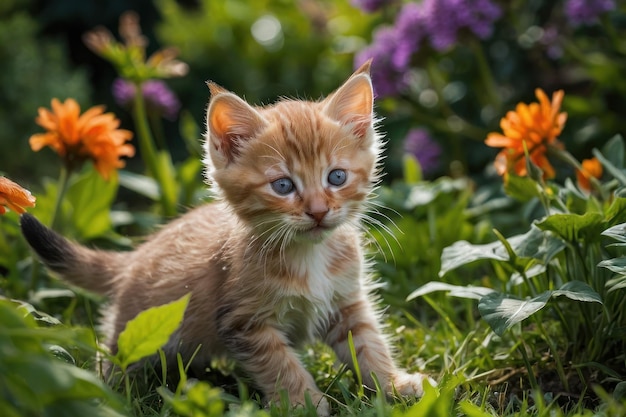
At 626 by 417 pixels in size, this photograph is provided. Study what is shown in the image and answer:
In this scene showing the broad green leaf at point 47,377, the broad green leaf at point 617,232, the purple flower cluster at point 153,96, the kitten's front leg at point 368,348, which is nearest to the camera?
the broad green leaf at point 47,377

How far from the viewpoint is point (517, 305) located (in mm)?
2502

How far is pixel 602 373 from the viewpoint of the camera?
107 inches

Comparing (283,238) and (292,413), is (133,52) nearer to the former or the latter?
(283,238)

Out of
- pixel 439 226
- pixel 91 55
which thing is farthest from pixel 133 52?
pixel 91 55

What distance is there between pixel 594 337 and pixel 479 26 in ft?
6.44

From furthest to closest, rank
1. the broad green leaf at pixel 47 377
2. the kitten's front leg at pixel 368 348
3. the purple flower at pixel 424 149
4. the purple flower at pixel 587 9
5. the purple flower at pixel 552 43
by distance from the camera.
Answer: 1. the purple flower at pixel 424 149
2. the purple flower at pixel 552 43
3. the purple flower at pixel 587 9
4. the kitten's front leg at pixel 368 348
5. the broad green leaf at pixel 47 377

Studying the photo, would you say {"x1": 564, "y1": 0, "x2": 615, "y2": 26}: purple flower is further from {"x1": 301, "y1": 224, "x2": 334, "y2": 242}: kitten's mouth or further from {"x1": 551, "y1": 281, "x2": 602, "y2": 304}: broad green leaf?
{"x1": 301, "y1": 224, "x2": 334, "y2": 242}: kitten's mouth

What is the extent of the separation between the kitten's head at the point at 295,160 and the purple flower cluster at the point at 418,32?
156 centimetres

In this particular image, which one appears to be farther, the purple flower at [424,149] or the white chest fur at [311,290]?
the purple flower at [424,149]

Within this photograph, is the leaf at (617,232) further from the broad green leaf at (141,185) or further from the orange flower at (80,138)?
the broad green leaf at (141,185)

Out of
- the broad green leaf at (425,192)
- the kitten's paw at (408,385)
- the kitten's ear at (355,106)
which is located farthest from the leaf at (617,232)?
the broad green leaf at (425,192)

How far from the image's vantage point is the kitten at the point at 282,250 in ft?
8.13

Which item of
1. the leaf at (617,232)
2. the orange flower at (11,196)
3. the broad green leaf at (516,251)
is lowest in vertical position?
the broad green leaf at (516,251)

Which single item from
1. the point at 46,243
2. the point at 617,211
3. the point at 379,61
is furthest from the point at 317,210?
the point at 379,61
